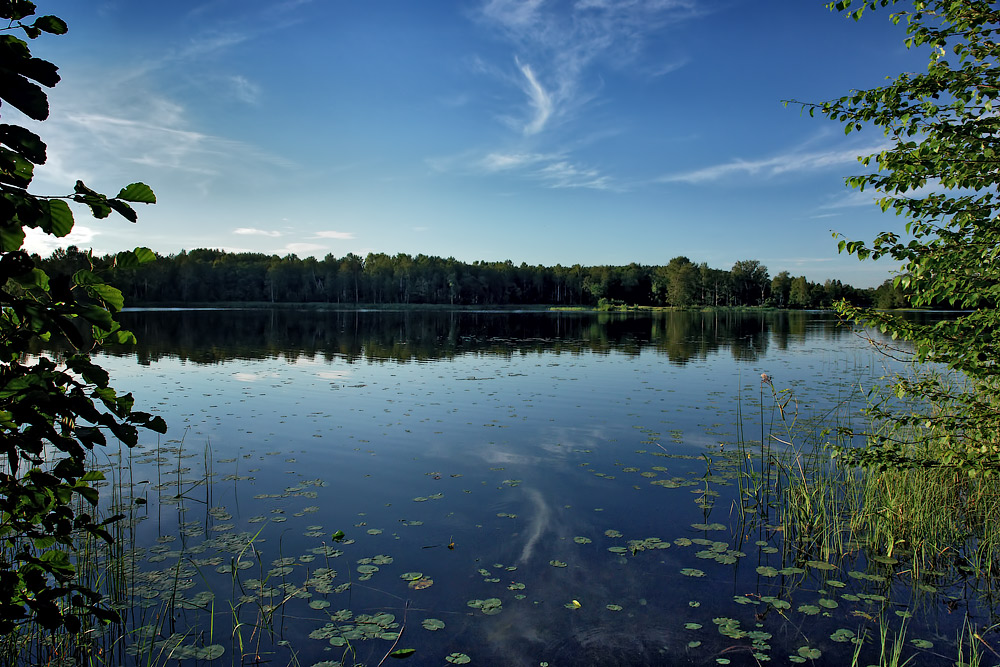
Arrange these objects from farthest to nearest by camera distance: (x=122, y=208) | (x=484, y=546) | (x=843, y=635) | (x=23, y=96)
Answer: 1. (x=484, y=546)
2. (x=843, y=635)
3. (x=122, y=208)
4. (x=23, y=96)

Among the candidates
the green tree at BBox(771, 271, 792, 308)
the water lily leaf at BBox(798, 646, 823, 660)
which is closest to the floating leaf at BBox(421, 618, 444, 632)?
the water lily leaf at BBox(798, 646, 823, 660)

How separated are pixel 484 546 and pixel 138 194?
630 centimetres

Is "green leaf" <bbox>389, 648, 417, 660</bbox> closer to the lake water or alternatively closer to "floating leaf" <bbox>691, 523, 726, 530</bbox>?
the lake water

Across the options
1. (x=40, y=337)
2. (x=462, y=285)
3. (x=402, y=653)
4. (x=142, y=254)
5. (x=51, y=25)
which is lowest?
(x=402, y=653)

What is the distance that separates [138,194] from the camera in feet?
7.66

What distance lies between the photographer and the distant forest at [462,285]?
455 feet

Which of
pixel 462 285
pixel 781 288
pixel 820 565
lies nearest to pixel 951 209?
pixel 820 565

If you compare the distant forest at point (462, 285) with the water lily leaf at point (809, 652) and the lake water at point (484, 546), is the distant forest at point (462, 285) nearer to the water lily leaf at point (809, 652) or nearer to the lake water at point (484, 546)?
the lake water at point (484, 546)

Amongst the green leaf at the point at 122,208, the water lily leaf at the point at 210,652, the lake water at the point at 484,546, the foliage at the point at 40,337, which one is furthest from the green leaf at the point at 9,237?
the water lily leaf at the point at 210,652

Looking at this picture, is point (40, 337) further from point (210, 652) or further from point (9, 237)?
point (210, 652)

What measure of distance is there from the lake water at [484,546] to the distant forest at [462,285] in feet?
375

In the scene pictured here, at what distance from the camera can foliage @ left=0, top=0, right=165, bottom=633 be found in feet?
6.57

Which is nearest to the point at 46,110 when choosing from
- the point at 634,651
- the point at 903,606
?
the point at 634,651

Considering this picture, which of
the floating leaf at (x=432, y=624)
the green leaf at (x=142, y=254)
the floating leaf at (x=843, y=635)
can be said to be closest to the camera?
the green leaf at (x=142, y=254)
